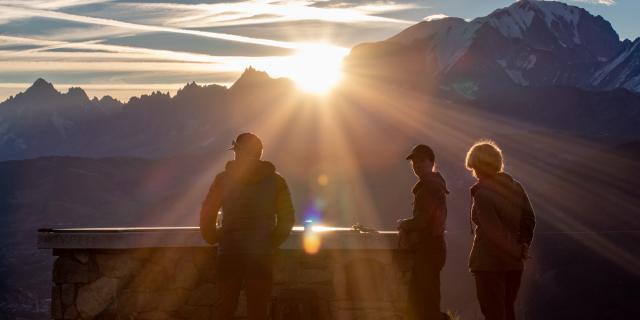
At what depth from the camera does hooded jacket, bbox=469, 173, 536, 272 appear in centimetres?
609

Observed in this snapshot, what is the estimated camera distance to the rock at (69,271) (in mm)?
7469

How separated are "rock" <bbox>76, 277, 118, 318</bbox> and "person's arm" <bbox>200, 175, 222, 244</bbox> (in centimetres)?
191

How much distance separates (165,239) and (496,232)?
3102 mm

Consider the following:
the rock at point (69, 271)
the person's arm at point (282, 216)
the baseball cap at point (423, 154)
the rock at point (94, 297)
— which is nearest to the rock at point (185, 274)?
the rock at point (94, 297)

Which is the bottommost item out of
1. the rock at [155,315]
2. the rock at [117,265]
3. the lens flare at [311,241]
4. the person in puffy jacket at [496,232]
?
the rock at [155,315]

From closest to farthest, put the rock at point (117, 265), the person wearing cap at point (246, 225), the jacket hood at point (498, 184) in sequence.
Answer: the person wearing cap at point (246, 225), the jacket hood at point (498, 184), the rock at point (117, 265)

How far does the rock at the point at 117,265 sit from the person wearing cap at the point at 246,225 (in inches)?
69.3

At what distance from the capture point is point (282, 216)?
6.11 meters

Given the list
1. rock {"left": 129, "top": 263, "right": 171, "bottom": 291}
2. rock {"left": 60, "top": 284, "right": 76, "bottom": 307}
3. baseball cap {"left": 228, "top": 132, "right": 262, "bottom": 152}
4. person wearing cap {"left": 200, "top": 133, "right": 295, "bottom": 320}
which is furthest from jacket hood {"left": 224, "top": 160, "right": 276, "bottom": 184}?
rock {"left": 60, "top": 284, "right": 76, "bottom": 307}

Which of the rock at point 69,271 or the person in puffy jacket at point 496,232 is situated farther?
the rock at point 69,271

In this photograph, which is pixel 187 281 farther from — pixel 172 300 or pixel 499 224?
pixel 499 224

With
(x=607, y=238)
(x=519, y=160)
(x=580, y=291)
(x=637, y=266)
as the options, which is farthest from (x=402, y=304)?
(x=519, y=160)

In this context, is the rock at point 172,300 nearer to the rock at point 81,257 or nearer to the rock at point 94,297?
the rock at point 94,297

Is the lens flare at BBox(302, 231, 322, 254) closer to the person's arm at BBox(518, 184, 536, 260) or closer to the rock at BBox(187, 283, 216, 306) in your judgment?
the rock at BBox(187, 283, 216, 306)
